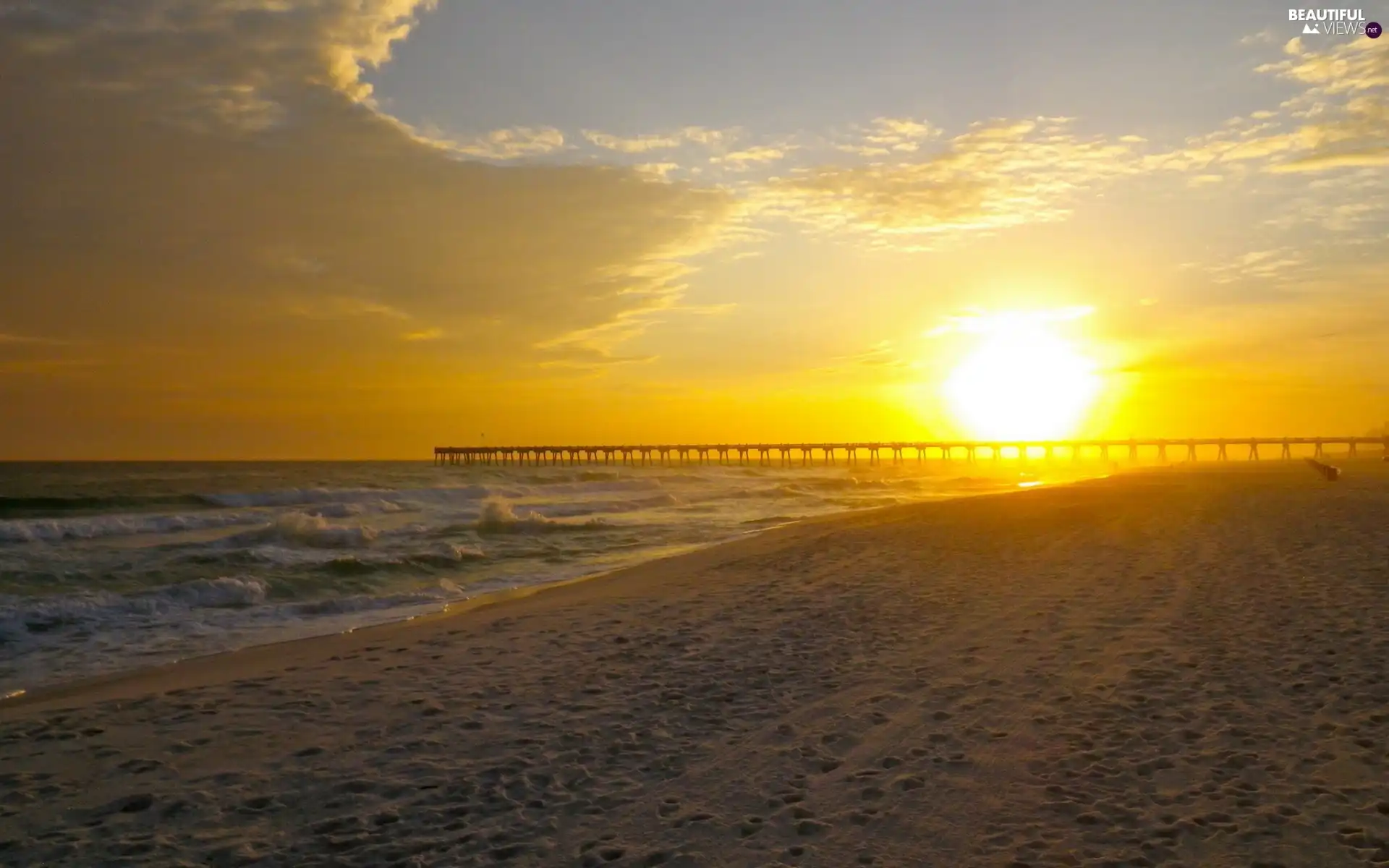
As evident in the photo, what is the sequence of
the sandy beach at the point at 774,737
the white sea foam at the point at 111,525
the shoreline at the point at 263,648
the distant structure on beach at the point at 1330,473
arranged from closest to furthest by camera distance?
1. the sandy beach at the point at 774,737
2. the shoreline at the point at 263,648
3. the white sea foam at the point at 111,525
4. the distant structure on beach at the point at 1330,473

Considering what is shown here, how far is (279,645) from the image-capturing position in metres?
10.4

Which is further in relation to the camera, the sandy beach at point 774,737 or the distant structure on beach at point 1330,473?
the distant structure on beach at point 1330,473

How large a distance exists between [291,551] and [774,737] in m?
18.0

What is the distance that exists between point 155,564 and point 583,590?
10.7m

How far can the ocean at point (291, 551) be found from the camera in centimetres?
1168

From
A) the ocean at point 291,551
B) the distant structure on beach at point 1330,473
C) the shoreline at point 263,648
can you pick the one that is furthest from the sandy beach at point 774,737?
the distant structure on beach at point 1330,473

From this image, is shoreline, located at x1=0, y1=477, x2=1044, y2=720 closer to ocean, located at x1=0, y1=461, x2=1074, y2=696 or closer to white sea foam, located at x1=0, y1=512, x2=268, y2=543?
ocean, located at x1=0, y1=461, x2=1074, y2=696

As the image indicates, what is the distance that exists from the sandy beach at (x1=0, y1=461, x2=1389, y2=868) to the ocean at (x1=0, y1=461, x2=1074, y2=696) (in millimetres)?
2421

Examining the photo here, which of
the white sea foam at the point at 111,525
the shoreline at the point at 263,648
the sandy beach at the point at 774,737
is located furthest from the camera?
the white sea foam at the point at 111,525

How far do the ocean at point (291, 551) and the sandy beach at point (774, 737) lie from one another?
2421 mm

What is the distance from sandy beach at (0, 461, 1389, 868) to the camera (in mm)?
4438

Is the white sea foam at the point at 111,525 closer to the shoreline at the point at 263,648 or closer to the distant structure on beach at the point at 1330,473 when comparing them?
the shoreline at the point at 263,648

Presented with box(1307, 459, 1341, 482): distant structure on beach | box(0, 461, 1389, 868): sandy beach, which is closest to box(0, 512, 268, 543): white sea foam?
box(0, 461, 1389, 868): sandy beach

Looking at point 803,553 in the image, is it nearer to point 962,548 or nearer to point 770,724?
point 962,548
